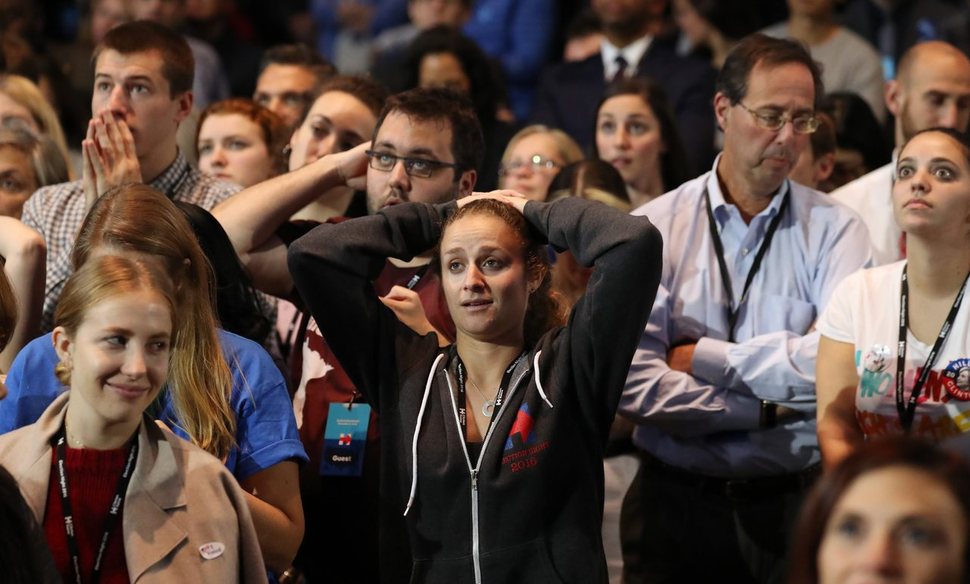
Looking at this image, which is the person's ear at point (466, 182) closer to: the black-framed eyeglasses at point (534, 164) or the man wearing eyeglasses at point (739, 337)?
the man wearing eyeglasses at point (739, 337)

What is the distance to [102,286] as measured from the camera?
3250 millimetres

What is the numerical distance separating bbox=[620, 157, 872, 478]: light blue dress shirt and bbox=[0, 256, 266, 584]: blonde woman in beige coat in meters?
1.48

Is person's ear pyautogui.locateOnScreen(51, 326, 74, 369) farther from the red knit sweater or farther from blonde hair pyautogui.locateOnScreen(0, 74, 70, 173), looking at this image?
blonde hair pyautogui.locateOnScreen(0, 74, 70, 173)

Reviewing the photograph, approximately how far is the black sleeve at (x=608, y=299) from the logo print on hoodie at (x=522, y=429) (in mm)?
135

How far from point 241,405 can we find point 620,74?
3901 millimetres

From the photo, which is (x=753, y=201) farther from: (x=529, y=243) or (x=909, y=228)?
(x=529, y=243)

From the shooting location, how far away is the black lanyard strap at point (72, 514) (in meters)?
3.17

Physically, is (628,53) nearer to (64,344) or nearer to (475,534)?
(475,534)

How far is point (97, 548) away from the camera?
3.18 m

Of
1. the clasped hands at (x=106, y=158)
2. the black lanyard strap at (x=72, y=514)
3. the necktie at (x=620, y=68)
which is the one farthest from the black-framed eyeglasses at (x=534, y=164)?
the black lanyard strap at (x=72, y=514)

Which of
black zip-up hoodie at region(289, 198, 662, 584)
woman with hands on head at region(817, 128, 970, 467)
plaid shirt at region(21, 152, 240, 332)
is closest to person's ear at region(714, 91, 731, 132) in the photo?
woman with hands on head at region(817, 128, 970, 467)

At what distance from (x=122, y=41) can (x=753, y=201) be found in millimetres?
2068

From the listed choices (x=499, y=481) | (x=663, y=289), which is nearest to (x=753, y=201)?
(x=663, y=289)

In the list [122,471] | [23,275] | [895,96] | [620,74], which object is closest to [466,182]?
[23,275]
